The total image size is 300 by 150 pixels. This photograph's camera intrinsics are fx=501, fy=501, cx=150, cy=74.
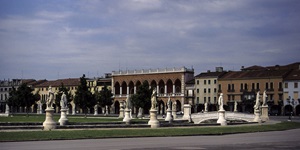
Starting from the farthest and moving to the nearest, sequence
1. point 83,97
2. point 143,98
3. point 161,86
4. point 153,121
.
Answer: point 161,86 → point 83,97 → point 143,98 → point 153,121

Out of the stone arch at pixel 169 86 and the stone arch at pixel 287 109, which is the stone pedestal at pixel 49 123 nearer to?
the stone arch at pixel 287 109

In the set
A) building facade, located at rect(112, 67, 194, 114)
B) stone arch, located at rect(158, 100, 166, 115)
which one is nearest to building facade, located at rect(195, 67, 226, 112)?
building facade, located at rect(112, 67, 194, 114)

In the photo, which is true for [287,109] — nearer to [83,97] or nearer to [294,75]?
[294,75]

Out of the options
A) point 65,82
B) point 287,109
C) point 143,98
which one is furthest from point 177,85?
point 65,82

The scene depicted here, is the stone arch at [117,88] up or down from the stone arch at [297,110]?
up

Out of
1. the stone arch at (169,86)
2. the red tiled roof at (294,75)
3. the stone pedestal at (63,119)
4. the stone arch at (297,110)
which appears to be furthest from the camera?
the stone arch at (169,86)

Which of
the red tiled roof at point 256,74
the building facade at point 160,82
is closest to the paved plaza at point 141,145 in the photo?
the red tiled roof at point 256,74

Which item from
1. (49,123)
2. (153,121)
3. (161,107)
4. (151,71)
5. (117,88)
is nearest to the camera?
(49,123)

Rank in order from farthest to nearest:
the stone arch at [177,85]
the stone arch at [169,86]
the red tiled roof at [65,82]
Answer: the red tiled roof at [65,82], the stone arch at [169,86], the stone arch at [177,85]

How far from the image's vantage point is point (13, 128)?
104ft

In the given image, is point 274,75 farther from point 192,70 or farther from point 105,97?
point 105,97

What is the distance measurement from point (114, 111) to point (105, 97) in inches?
1037

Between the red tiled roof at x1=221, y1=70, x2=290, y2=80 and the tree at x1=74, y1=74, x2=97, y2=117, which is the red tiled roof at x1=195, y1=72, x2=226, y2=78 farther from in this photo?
the tree at x1=74, y1=74, x2=97, y2=117

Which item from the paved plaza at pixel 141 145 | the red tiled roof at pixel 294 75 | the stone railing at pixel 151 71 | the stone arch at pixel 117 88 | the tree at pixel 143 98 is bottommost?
the paved plaza at pixel 141 145
